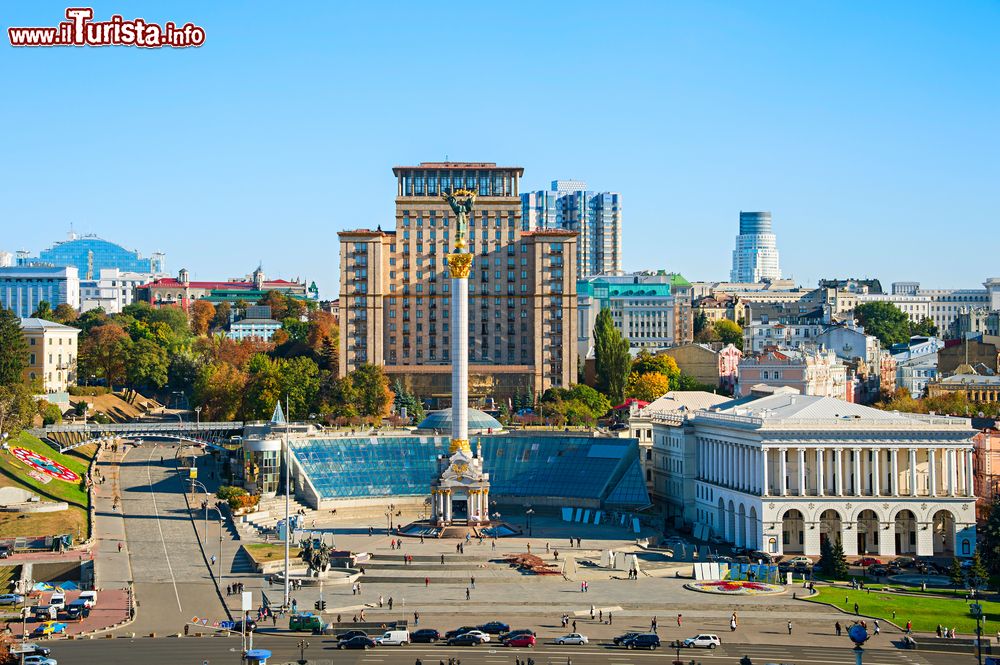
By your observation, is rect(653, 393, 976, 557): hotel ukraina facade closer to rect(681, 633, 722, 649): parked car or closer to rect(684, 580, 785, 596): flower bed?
rect(684, 580, 785, 596): flower bed

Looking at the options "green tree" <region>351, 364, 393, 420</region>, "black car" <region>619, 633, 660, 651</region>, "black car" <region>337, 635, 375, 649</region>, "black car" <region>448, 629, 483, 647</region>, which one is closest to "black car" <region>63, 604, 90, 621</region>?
"black car" <region>337, 635, 375, 649</region>

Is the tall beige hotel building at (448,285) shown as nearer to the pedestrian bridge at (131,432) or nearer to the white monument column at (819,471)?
the pedestrian bridge at (131,432)

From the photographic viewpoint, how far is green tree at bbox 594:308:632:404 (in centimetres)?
19012

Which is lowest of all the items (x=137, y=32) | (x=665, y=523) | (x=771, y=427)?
(x=665, y=523)

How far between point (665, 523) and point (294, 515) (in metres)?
33.2

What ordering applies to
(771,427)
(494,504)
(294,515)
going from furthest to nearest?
(494,504)
(294,515)
(771,427)

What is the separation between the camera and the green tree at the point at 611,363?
7485 inches

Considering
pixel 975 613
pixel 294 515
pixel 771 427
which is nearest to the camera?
pixel 975 613

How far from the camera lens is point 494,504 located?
145 m

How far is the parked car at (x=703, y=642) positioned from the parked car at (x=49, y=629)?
1364 inches

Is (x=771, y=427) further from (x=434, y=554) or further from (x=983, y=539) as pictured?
(x=434, y=554)

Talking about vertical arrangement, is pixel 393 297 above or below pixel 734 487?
above

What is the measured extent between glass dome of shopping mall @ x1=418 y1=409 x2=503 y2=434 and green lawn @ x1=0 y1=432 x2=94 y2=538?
34.4 metres

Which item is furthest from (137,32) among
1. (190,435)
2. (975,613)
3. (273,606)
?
(190,435)
